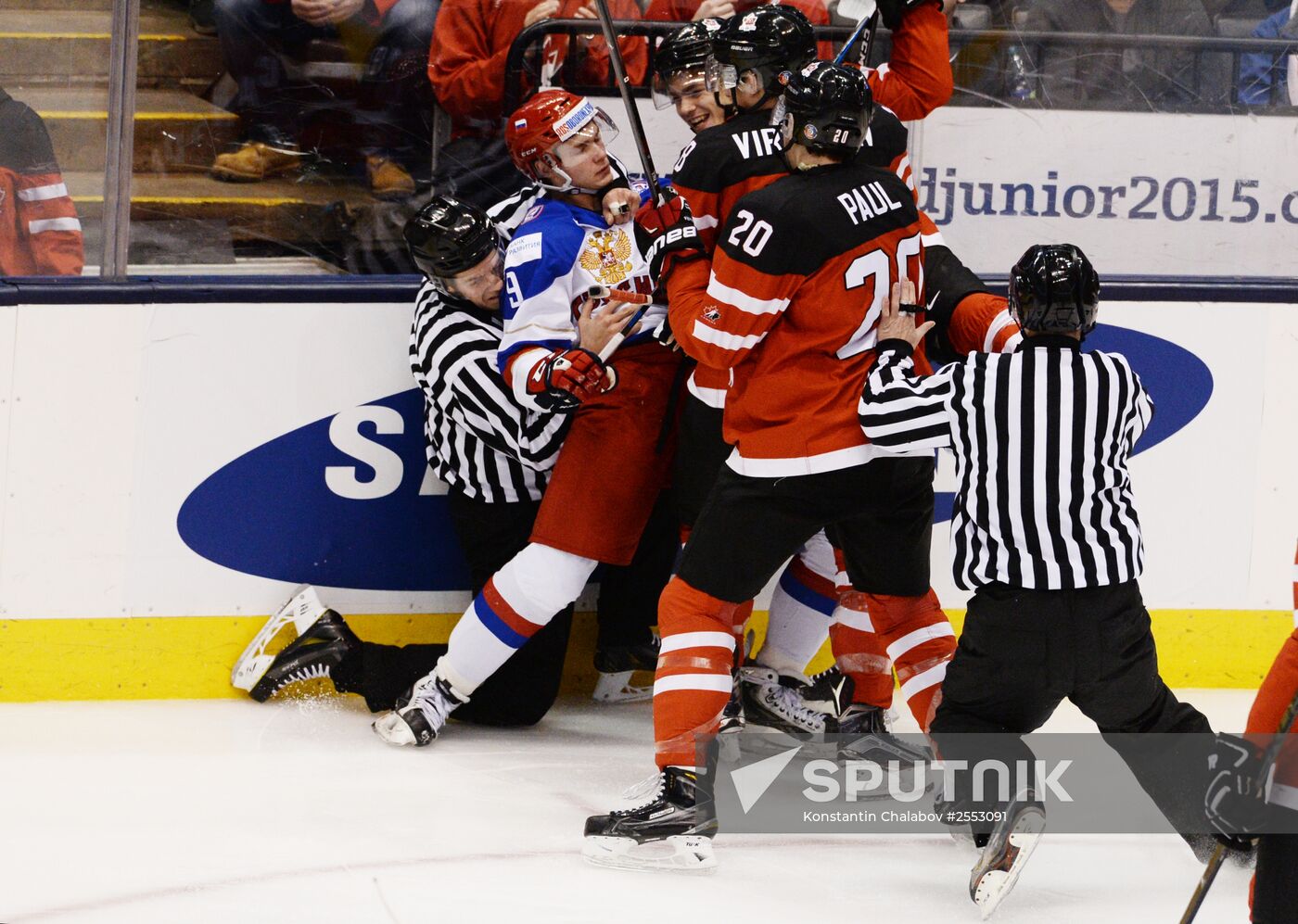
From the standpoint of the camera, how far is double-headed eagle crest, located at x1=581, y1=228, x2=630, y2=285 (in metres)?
3.11

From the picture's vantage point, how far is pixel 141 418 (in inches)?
133

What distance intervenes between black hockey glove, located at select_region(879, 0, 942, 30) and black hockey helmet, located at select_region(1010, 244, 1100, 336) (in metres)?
0.98

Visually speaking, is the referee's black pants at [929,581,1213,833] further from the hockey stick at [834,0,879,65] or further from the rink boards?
the hockey stick at [834,0,879,65]

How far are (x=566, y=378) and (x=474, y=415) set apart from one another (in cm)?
34

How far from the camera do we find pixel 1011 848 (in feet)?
7.86

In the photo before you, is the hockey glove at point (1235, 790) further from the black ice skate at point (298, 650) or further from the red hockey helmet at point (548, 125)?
the black ice skate at point (298, 650)

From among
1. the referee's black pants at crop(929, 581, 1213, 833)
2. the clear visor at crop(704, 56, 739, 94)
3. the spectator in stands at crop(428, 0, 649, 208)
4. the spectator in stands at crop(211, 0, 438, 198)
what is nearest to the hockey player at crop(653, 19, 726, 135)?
the clear visor at crop(704, 56, 739, 94)

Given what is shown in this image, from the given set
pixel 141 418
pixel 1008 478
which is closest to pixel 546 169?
pixel 141 418

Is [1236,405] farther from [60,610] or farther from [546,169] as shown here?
[60,610]

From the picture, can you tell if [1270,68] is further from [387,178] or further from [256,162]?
[256,162]

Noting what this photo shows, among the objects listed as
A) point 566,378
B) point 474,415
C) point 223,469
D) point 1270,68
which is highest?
point 1270,68

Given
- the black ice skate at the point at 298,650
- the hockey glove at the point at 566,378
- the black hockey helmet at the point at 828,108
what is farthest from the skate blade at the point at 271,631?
the black hockey helmet at the point at 828,108

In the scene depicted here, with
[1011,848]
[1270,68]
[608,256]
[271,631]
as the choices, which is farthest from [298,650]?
[1270,68]

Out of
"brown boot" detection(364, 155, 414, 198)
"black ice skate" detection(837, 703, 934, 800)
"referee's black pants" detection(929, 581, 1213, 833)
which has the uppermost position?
"brown boot" detection(364, 155, 414, 198)
